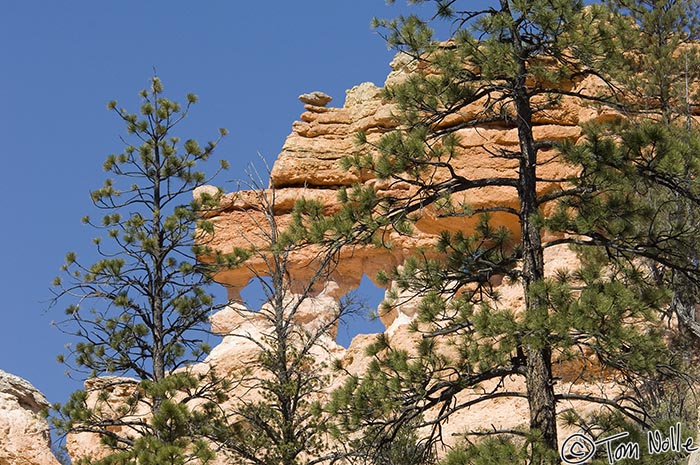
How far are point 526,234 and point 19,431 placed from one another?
1366 cm

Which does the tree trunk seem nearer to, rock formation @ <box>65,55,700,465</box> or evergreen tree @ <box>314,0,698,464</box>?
evergreen tree @ <box>314,0,698,464</box>

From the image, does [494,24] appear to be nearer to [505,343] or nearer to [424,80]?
[424,80]

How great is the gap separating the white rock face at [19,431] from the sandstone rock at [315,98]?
9.76m

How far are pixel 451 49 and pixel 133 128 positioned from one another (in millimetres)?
8307

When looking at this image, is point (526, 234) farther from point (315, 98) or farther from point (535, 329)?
point (315, 98)

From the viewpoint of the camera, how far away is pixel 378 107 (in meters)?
26.3

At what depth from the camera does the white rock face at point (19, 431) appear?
2150 centimetres

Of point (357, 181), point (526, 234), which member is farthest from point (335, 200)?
point (526, 234)

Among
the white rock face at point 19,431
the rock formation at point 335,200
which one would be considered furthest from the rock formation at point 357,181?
the white rock face at point 19,431

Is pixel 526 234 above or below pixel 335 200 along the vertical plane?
below

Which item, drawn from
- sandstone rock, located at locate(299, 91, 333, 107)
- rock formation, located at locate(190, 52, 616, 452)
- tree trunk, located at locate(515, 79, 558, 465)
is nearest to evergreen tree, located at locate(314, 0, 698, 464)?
tree trunk, located at locate(515, 79, 558, 465)

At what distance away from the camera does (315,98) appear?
27484 mm

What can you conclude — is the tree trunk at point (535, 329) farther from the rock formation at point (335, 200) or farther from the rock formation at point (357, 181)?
the rock formation at point (335, 200)

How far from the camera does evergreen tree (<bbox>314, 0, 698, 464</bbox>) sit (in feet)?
34.7
